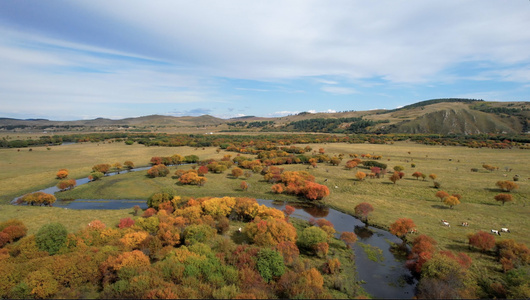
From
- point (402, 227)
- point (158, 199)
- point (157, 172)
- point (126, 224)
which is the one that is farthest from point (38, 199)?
point (402, 227)

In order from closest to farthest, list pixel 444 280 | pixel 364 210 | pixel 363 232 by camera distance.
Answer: pixel 444 280, pixel 363 232, pixel 364 210

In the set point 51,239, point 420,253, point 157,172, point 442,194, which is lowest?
point 420,253

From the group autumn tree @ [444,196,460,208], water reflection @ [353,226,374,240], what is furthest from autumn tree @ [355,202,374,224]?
autumn tree @ [444,196,460,208]

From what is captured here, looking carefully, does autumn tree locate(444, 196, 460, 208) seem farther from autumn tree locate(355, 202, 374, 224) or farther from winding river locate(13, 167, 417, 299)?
winding river locate(13, 167, 417, 299)

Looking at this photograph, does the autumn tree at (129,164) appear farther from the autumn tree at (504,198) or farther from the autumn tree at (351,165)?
the autumn tree at (504,198)

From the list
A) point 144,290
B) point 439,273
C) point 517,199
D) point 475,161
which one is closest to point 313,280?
point 439,273

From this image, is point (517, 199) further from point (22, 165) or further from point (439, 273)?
point (22, 165)

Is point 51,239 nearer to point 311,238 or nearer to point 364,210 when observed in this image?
point 311,238

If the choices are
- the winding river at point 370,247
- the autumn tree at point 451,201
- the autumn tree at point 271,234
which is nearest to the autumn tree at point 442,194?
the autumn tree at point 451,201
